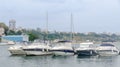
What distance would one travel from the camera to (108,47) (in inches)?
3216

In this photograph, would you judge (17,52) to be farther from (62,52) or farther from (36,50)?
(62,52)

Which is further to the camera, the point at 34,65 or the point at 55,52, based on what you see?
the point at 55,52

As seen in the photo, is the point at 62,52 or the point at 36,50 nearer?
the point at 62,52

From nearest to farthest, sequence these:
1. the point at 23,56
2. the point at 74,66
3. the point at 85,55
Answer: the point at 74,66 → the point at 85,55 → the point at 23,56

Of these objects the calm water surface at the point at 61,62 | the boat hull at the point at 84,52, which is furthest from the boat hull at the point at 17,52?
the boat hull at the point at 84,52

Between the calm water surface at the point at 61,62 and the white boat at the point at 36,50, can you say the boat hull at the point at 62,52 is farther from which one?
the white boat at the point at 36,50

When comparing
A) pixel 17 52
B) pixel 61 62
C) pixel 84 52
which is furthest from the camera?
pixel 17 52

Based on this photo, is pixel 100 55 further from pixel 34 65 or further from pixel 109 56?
pixel 34 65

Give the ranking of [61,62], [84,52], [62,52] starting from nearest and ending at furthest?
[61,62] → [84,52] → [62,52]

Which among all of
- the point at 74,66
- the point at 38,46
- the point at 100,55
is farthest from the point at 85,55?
the point at 74,66

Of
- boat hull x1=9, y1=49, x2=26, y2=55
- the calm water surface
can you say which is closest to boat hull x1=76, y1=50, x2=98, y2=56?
the calm water surface

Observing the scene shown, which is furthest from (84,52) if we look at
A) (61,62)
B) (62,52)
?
(61,62)

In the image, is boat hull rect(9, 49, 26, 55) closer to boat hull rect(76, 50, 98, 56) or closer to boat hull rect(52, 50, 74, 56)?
boat hull rect(52, 50, 74, 56)

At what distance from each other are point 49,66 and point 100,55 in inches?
963
